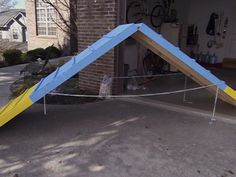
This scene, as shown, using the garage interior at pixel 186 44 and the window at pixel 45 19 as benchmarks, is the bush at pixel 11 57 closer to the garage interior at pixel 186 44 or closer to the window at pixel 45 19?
the window at pixel 45 19

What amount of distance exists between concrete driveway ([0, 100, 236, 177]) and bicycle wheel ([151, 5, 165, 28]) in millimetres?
4068

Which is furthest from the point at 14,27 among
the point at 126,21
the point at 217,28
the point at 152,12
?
the point at 126,21

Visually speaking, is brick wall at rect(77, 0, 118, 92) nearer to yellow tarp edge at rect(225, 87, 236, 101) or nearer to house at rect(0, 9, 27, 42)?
yellow tarp edge at rect(225, 87, 236, 101)

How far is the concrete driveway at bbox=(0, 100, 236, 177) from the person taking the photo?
118 inches

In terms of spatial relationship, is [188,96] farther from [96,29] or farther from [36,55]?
[36,55]

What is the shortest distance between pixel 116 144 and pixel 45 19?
40.5 ft

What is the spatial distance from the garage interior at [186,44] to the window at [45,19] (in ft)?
23.0

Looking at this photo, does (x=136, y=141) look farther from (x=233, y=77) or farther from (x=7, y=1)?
(x=7, y=1)

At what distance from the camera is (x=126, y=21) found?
21.7 feet

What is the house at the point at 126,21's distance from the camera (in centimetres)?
572

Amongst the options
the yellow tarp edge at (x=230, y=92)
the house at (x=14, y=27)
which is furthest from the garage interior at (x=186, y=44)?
the house at (x=14, y=27)

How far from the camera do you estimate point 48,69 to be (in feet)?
27.7

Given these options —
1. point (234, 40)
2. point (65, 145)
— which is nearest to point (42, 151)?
point (65, 145)

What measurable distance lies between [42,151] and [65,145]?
1.01ft
